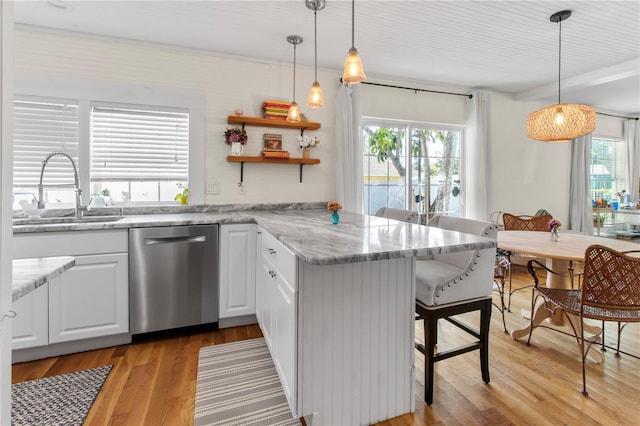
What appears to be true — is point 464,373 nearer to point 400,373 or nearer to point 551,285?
point 400,373

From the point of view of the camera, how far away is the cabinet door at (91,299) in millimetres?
2248

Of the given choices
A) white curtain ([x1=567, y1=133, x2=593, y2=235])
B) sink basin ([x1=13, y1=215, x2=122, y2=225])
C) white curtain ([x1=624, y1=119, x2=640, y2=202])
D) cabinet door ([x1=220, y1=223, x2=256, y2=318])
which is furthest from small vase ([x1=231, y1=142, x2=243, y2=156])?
white curtain ([x1=624, y1=119, x2=640, y2=202])

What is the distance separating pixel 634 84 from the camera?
4254 mm

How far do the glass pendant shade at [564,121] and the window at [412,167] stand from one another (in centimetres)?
146

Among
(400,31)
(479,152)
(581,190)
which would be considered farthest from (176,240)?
(581,190)

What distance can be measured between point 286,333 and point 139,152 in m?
2.42

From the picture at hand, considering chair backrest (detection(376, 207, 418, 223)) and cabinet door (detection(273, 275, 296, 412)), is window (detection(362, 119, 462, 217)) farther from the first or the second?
cabinet door (detection(273, 275, 296, 412))

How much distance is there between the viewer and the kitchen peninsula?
1442 millimetres

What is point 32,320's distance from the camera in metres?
2.19

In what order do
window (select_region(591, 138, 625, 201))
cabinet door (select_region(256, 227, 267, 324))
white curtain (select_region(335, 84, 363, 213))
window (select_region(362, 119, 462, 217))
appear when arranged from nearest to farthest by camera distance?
cabinet door (select_region(256, 227, 267, 324)) → white curtain (select_region(335, 84, 363, 213)) → window (select_region(362, 119, 462, 217)) → window (select_region(591, 138, 625, 201))

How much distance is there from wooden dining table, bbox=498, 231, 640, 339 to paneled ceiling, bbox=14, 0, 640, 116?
1806 mm

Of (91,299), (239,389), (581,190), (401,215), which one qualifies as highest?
(581,190)

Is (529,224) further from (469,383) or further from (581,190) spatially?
(581,190)

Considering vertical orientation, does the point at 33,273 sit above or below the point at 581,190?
below
